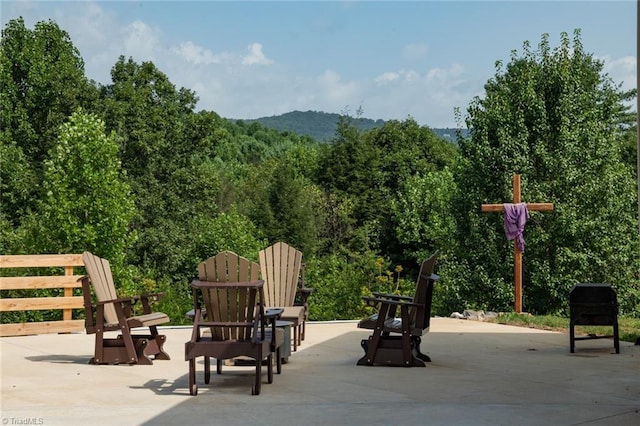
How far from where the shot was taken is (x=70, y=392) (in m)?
5.98

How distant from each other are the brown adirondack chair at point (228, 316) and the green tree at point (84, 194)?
17803 mm

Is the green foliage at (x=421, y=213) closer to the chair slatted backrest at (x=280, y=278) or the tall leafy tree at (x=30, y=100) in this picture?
the tall leafy tree at (x=30, y=100)

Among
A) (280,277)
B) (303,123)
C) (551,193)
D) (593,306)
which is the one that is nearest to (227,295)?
(280,277)

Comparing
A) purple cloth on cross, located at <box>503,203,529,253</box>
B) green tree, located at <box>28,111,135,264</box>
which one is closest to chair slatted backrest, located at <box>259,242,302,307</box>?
purple cloth on cross, located at <box>503,203,529,253</box>

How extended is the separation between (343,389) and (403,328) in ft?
4.14

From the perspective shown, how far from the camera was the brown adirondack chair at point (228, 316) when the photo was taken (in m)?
6.01

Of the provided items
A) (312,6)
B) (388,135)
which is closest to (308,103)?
(388,135)

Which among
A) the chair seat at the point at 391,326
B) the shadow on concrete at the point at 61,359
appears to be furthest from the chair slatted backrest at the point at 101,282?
the chair seat at the point at 391,326

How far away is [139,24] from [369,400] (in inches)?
1405

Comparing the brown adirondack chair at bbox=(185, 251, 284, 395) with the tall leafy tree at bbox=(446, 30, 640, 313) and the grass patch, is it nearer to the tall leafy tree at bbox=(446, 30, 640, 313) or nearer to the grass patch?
the grass patch

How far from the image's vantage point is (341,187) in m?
39.8

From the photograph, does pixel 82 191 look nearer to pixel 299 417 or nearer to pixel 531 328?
pixel 531 328

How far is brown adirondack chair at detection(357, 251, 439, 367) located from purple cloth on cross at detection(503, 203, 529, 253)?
643cm

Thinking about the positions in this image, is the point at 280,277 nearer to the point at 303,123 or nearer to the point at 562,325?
the point at 562,325
